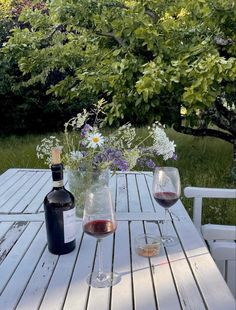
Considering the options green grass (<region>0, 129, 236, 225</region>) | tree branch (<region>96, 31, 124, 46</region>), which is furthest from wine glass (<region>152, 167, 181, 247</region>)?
tree branch (<region>96, 31, 124, 46</region>)

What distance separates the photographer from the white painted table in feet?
3.27

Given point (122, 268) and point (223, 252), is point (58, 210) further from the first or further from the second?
point (223, 252)

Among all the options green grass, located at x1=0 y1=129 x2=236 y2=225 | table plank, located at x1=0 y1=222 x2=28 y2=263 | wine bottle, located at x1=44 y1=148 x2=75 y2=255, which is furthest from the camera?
green grass, located at x1=0 y1=129 x2=236 y2=225

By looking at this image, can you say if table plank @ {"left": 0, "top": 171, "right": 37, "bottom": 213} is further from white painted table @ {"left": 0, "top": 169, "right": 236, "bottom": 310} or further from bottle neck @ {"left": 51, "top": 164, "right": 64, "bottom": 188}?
bottle neck @ {"left": 51, "top": 164, "right": 64, "bottom": 188}

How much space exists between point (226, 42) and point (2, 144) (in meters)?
4.09

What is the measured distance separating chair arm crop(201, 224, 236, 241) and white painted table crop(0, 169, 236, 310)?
1.06 feet

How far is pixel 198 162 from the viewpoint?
4824mm

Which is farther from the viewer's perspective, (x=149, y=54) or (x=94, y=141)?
(x=149, y=54)

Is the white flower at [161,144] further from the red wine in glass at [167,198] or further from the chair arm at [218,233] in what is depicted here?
the chair arm at [218,233]

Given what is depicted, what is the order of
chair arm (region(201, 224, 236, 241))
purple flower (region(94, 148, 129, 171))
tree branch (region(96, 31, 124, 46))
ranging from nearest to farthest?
purple flower (region(94, 148, 129, 171)) → chair arm (region(201, 224, 236, 241)) → tree branch (region(96, 31, 124, 46))

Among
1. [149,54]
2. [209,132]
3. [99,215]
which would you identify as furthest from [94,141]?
[209,132]

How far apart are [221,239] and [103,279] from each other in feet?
3.26

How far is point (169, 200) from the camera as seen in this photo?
4.45ft

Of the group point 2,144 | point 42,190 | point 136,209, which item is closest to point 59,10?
point 42,190
